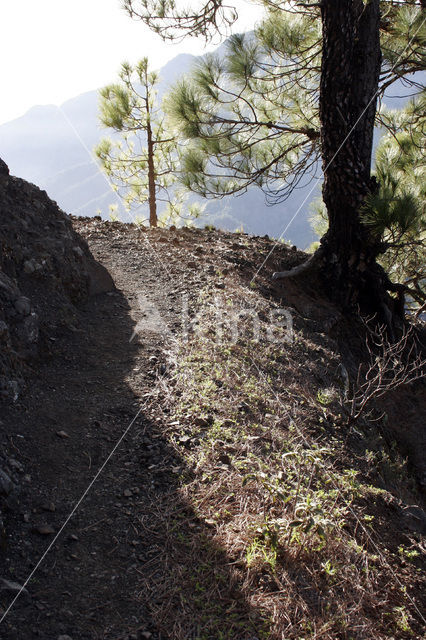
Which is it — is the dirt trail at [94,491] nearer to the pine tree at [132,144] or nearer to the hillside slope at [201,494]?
the hillside slope at [201,494]

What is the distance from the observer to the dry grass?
1527 millimetres

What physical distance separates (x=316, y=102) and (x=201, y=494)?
4353 mm

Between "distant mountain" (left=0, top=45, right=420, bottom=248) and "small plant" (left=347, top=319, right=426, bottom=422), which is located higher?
"distant mountain" (left=0, top=45, right=420, bottom=248)

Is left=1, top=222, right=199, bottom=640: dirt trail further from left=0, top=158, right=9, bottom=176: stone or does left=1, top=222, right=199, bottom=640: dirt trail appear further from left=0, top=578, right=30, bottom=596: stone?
left=0, top=158, right=9, bottom=176: stone

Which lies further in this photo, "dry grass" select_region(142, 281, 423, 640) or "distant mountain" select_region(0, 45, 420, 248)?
"distant mountain" select_region(0, 45, 420, 248)

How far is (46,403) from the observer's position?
230 centimetres

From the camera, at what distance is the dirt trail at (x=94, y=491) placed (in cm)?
146

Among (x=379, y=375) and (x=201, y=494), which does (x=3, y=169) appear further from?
(x=379, y=375)

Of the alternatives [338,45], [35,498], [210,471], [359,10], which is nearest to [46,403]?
[35,498]

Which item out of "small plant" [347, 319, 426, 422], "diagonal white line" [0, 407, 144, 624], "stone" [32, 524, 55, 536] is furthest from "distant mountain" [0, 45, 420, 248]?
"stone" [32, 524, 55, 536]

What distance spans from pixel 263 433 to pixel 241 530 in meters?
0.56

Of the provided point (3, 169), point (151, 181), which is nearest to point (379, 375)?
point (3, 169)

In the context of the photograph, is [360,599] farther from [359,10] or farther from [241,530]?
[359,10]

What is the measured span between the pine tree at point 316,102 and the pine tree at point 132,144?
2.41 meters
